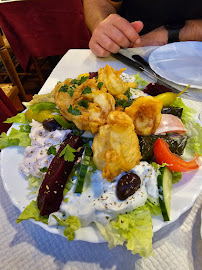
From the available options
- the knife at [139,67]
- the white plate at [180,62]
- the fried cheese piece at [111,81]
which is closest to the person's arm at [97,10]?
the knife at [139,67]

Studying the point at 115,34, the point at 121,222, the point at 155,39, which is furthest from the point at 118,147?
the point at 155,39

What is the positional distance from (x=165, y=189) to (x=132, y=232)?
310mm

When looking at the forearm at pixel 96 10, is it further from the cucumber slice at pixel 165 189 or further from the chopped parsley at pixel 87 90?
the cucumber slice at pixel 165 189

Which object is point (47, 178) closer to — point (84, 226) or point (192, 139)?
point (84, 226)

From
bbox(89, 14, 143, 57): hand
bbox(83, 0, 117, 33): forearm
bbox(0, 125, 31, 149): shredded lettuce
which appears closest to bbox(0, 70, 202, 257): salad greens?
bbox(0, 125, 31, 149): shredded lettuce

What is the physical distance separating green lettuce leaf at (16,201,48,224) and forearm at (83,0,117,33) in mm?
2845

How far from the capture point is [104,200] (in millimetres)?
1194

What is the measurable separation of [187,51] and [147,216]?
2.01 meters

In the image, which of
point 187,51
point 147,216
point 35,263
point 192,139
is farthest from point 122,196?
point 187,51

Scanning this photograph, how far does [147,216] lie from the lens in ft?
3.94

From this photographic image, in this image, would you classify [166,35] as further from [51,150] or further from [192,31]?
[51,150]

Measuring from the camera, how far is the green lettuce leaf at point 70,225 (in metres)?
1.13

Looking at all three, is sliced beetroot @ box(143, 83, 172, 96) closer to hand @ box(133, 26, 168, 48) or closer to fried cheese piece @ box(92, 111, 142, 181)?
fried cheese piece @ box(92, 111, 142, 181)

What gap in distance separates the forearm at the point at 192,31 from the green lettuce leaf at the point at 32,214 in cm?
276
